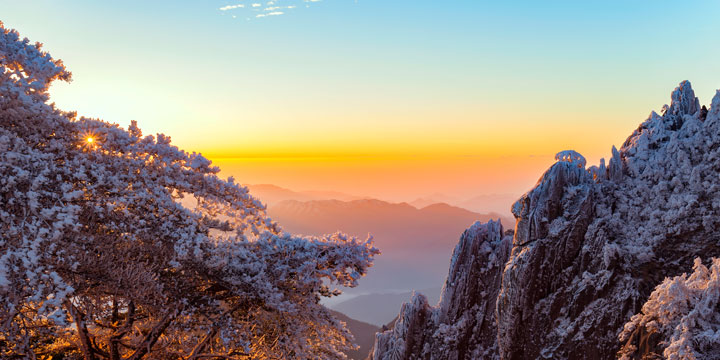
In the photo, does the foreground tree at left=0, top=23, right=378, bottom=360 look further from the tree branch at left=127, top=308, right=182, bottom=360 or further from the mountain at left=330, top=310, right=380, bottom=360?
the mountain at left=330, top=310, right=380, bottom=360

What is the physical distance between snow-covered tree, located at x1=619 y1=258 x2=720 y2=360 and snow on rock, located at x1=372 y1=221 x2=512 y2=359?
9.46m

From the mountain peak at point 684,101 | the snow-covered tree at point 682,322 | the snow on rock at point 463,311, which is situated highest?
the mountain peak at point 684,101

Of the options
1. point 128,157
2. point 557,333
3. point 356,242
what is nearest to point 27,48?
point 128,157

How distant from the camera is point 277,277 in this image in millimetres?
10266

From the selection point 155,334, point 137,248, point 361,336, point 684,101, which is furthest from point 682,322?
point 361,336

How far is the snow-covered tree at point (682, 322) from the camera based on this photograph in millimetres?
7199

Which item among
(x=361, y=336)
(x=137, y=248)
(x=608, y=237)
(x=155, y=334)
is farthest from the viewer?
(x=361, y=336)

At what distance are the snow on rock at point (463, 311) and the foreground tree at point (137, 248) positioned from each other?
899cm

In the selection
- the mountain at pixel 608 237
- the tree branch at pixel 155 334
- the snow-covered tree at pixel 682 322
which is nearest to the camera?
the snow-covered tree at pixel 682 322

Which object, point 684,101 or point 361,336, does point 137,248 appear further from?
point 361,336

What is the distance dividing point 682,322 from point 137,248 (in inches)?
469

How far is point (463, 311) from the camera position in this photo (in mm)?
19547

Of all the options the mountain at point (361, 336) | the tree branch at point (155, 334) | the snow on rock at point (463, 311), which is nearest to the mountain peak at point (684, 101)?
the snow on rock at point (463, 311)

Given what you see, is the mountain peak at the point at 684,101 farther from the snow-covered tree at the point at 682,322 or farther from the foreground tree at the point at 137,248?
the foreground tree at the point at 137,248
